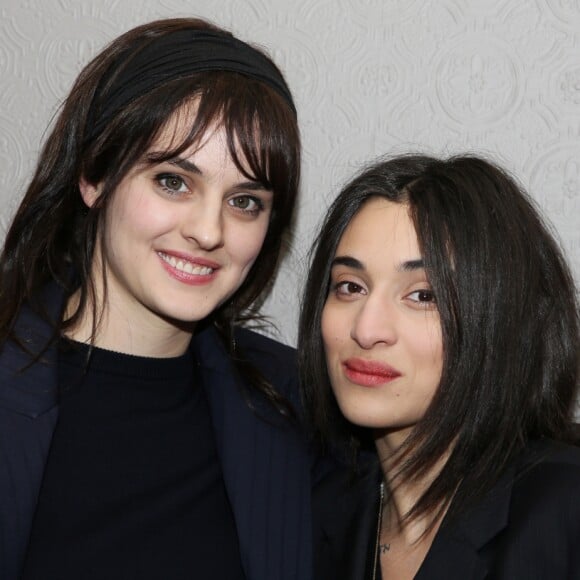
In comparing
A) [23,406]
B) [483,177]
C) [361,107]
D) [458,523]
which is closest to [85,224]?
[23,406]

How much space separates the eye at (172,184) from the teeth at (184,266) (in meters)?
0.12

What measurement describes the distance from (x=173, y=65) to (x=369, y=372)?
0.65 metres

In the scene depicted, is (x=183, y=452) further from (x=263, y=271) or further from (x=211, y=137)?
(x=211, y=137)

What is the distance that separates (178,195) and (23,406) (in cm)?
46

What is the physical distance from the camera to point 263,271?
2070 mm

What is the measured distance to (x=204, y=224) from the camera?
1.67m

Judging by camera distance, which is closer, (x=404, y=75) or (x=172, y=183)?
(x=172, y=183)

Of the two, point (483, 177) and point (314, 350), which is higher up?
point (483, 177)

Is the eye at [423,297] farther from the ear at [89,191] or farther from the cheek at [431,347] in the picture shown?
the ear at [89,191]

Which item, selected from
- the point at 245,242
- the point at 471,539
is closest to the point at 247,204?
the point at 245,242

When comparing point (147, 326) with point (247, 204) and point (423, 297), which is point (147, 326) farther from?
point (423, 297)

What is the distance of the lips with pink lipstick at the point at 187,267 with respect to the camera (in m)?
1.71

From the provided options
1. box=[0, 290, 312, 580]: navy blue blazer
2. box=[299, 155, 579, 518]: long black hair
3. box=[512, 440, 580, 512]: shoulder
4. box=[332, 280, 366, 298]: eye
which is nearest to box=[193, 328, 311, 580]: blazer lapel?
box=[0, 290, 312, 580]: navy blue blazer

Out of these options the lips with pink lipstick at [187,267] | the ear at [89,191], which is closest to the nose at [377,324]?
the lips with pink lipstick at [187,267]
